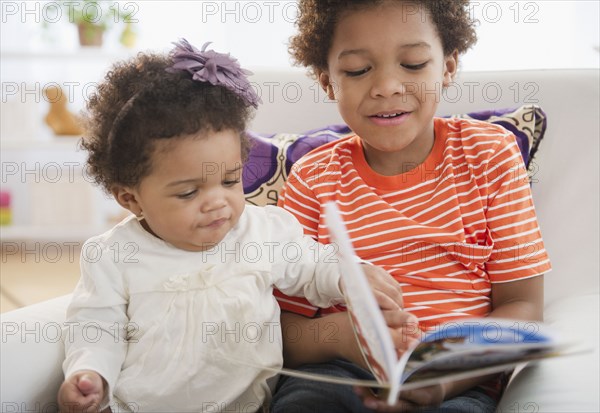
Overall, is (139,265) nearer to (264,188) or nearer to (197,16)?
(264,188)

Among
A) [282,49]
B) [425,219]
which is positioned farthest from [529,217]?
[282,49]

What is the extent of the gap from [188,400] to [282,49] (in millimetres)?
2235

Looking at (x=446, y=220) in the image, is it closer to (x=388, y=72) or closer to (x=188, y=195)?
(x=388, y=72)

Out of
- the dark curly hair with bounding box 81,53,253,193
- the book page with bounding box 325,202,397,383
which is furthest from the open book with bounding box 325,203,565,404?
the dark curly hair with bounding box 81,53,253,193

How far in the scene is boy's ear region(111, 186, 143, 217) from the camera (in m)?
1.10

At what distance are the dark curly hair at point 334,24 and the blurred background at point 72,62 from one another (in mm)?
1517

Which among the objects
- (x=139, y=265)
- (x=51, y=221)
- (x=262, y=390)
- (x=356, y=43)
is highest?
(x=356, y=43)

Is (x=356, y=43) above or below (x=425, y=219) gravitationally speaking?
above

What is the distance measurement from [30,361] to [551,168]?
983mm

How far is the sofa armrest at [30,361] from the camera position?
977 mm

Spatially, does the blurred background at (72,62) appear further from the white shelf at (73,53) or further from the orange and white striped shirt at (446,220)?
the orange and white striped shirt at (446,220)

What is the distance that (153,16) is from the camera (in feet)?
11.3

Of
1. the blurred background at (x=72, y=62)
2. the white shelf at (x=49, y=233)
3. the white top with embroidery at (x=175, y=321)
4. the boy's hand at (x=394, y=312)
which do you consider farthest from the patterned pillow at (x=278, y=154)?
the white shelf at (x=49, y=233)

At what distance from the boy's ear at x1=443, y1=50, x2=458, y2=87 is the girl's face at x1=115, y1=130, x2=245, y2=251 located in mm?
427
